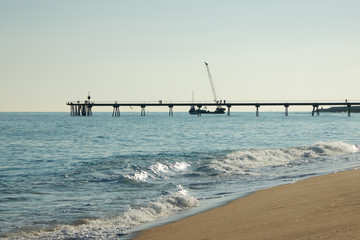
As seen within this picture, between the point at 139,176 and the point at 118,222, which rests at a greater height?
the point at 118,222

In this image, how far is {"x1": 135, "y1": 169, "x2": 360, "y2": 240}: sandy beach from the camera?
5.67 meters

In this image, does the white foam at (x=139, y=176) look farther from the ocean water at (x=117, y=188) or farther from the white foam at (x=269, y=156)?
the white foam at (x=269, y=156)

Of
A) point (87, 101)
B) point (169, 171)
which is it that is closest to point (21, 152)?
point (169, 171)

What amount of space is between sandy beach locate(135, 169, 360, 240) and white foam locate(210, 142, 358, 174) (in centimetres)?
805

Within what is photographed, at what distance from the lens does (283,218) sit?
266 inches

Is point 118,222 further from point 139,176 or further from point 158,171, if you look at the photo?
point 158,171

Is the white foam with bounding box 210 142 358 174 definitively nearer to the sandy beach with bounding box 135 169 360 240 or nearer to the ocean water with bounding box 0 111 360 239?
the ocean water with bounding box 0 111 360 239

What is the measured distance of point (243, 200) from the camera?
9.92m

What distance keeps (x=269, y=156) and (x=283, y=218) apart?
16.1m

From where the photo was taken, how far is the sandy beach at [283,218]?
18.6ft

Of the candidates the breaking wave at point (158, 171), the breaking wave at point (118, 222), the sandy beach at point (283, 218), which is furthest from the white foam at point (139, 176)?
the sandy beach at point (283, 218)

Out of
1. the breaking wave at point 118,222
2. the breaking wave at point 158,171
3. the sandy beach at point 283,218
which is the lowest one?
the breaking wave at point 158,171

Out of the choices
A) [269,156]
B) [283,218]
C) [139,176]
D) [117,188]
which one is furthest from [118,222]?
[269,156]

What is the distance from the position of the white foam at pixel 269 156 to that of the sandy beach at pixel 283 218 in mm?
8051
